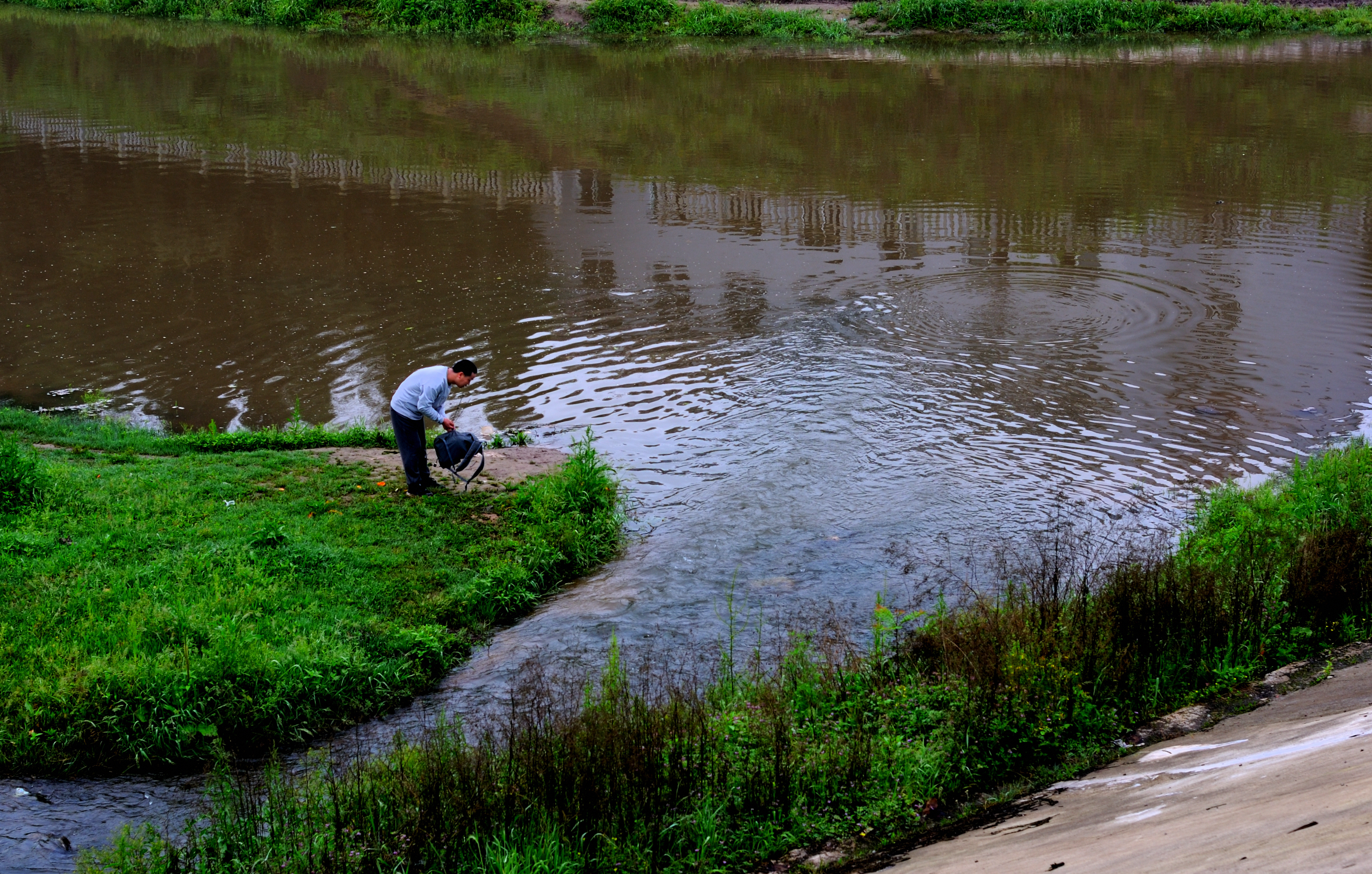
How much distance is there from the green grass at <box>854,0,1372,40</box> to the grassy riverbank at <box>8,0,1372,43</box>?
0.03m

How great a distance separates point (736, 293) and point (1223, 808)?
1240cm

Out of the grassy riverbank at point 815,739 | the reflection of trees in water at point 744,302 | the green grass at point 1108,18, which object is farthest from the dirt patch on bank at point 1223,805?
the green grass at point 1108,18

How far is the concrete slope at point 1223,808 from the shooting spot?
13.8 ft

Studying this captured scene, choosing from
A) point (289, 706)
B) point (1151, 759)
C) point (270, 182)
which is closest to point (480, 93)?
point (270, 182)

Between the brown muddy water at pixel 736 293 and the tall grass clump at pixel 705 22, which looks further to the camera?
the tall grass clump at pixel 705 22

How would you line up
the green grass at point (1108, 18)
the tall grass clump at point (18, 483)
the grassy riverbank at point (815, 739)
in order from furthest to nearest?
the green grass at point (1108, 18) < the tall grass clump at point (18, 483) < the grassy riverbank at point (815, 739)

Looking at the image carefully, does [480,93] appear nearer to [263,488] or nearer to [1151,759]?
[263,488]

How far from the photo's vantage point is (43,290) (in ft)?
53.7

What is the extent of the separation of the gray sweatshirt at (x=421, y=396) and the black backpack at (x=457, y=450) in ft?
0.90

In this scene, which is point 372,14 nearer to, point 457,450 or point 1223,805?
point 457,450

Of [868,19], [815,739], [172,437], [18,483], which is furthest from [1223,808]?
[868,19]

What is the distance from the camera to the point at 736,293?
16562 mm

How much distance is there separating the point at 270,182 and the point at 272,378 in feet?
35.1

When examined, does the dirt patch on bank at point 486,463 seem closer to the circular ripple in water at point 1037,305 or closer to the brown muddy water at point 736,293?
the brown muddy water at point 736,293
